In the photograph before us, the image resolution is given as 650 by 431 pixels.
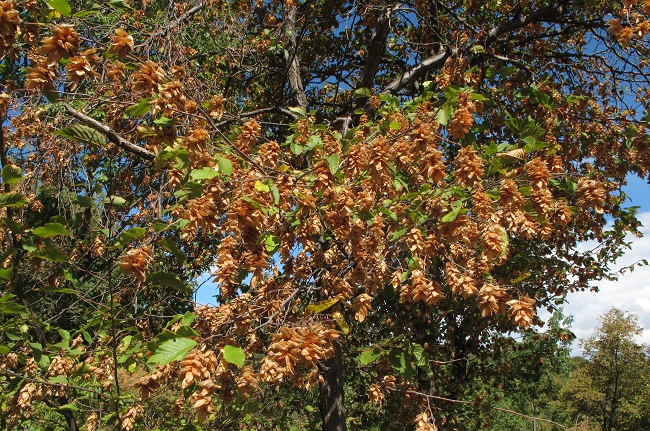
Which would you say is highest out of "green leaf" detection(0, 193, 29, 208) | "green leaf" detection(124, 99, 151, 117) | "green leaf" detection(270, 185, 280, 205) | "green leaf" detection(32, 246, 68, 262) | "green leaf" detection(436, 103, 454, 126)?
"green leaf" detection(436, 103, 454, 126)

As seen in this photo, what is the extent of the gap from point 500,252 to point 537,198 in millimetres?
437

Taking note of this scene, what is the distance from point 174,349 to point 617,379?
26.2 metres

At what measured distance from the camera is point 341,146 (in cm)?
253

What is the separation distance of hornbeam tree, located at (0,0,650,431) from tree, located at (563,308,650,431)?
63.2 feet

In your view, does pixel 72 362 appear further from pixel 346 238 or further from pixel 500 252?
pixel 500 252

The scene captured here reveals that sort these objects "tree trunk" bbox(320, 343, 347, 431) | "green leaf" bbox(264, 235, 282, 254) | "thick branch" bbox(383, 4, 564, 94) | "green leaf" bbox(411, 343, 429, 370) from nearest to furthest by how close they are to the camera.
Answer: "green leaf" bbox(264, 235, 282, 254) < "green leaf" bbox(411, 343, 429, 370) < "tree trunk" bbox(320, 343, 347, 431) < "thick branch" bbox(383, 4, 564, 94)

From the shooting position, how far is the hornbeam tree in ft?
6.37

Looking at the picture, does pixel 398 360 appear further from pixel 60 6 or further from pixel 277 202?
pixel 60 6

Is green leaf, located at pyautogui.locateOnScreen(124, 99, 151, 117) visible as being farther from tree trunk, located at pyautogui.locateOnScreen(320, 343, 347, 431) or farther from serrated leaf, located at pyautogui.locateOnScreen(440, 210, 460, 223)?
tree trunk, located at pyautogui.locateOnScreen(320, 343, 347, 431)

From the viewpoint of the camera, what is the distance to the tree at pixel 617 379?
2152 cm

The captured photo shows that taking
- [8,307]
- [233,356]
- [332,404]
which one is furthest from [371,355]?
[8,307]

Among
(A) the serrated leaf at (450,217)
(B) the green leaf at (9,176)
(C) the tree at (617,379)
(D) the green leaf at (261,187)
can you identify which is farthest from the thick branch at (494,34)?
(C) the tree at (617,379)

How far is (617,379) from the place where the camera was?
21562 millimetres

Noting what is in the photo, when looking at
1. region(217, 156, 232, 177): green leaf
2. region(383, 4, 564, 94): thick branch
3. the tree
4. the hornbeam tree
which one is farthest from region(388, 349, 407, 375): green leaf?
the tree
